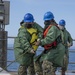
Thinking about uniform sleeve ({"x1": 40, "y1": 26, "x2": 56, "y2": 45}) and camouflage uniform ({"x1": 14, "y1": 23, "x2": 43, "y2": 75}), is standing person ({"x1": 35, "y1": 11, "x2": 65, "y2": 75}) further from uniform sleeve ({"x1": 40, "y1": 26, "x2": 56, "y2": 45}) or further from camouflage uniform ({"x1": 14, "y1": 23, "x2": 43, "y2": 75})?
camouflage uniform ({"x1": 14, "y1": 23, "x2": 43, "y2": 75})

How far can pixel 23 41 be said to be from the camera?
27.0ft

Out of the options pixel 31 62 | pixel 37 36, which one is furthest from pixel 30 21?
pixel 31 62

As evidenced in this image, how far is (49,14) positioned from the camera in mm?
7836

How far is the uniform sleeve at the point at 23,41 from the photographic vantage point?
8.12 metres

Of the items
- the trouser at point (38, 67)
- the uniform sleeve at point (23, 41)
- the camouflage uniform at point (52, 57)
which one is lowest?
the trouser at point (38, 67)

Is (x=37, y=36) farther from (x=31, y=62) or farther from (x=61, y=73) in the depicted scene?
(x=61, y=73)

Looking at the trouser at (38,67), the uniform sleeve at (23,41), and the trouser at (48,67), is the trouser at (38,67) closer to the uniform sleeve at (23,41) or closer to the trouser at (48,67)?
the uniform sleeve at (23,41)

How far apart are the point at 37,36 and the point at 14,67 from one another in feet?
13.8

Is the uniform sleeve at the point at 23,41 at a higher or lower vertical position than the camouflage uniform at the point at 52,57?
higher

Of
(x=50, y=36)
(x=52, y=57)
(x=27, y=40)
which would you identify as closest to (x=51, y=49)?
(x=52, y=57)

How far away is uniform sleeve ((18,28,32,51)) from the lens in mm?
8117

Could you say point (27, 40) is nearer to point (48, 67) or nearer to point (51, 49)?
point (51, 49)

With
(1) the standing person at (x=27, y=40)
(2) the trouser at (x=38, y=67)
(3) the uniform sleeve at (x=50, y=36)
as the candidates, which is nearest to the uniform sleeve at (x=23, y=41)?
(1) the standing person at (x=27, y=40)

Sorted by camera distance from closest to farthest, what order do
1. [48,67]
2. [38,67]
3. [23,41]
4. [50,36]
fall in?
[50,36] < [48,67] < [23,41] < [38,67]
